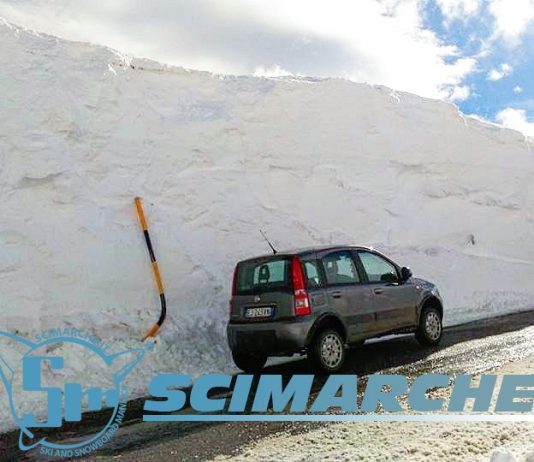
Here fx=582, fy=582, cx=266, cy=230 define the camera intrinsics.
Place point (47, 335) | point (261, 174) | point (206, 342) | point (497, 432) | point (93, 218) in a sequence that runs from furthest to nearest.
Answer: point (261, 174) → point (93, 218) → point (206, 342) → point (47, 335) → point (497, 432)

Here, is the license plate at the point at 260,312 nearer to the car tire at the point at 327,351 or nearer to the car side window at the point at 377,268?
the car tire at the point at 327,351

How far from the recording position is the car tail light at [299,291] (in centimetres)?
752

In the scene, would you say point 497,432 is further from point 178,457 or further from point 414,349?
point 414,349

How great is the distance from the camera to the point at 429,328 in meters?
9.31

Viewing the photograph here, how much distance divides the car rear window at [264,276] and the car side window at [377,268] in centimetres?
150

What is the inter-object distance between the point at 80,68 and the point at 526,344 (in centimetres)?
959

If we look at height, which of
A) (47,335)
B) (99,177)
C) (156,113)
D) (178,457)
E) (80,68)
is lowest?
(178,457)

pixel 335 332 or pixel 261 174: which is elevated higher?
pixel 261 174

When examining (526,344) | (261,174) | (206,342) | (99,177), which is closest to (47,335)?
(206,342)

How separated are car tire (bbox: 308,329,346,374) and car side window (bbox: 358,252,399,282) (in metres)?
1.26

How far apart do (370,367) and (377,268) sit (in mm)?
1661

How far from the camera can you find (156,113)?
40.4ft

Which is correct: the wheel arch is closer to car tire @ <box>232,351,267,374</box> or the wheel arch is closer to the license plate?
the license plate

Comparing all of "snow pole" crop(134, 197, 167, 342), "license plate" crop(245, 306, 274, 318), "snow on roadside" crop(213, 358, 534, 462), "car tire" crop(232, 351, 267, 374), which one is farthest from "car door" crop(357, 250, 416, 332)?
"snow pole" crop(134, 197, 167, 342)
